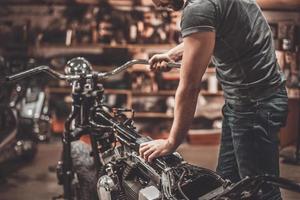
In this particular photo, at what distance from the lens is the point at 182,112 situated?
1.92 m

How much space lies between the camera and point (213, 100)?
683 cm

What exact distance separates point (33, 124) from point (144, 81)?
212 centimetres

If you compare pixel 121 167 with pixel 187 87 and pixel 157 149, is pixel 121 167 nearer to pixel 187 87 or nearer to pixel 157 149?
pixel 157 149

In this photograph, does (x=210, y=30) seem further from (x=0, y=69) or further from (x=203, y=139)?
(x=203, y=139)

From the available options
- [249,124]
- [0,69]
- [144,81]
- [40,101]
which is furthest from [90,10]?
[249,124]

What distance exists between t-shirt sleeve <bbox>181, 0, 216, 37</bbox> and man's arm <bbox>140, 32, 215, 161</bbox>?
19 mm

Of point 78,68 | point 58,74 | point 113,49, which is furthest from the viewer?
point 113,49

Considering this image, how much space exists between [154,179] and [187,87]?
A: 389 mm

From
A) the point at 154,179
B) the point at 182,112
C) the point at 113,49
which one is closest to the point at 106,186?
the point at 154,179

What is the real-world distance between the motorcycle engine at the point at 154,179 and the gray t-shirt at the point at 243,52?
0.40 meters

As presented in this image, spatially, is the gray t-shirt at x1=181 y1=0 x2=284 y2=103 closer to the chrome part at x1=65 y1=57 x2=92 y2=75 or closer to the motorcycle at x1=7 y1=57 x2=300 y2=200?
the motorcycle at x1=7 y1=57 x2=300 y2=200

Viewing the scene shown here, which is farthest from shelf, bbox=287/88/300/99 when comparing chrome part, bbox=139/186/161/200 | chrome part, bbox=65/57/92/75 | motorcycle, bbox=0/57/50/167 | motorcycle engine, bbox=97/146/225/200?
motorcycle, bbox=0/57/50/167

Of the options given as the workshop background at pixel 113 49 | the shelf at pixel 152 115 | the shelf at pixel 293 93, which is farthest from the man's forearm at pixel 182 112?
the shelf at pixel 152 115

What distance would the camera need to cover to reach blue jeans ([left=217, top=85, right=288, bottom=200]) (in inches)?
81.4
